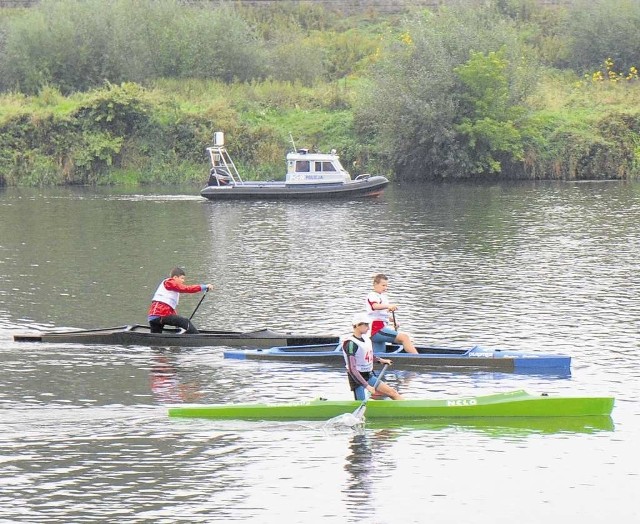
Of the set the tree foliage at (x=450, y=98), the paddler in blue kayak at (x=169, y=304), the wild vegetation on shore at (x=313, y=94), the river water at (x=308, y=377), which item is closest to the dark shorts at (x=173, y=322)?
the paddler in blue kayak at (x=169, y=304)

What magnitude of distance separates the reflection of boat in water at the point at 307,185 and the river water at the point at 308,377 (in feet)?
29.3

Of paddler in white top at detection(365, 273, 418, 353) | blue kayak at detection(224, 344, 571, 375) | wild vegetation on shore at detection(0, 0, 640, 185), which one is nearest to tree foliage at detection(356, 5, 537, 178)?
wild vegetation on shore at detection(0, 0, 640, 185)

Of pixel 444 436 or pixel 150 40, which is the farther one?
pixel 150 40

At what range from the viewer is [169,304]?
2541 centimetres

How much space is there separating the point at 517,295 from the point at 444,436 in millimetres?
12653

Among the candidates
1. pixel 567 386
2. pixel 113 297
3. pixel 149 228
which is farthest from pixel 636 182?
pixel 567 386

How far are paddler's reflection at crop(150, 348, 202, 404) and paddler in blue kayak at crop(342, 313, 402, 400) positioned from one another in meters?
3.30

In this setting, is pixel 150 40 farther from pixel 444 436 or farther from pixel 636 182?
pixel 444 436

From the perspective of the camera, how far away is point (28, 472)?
58.2 ft

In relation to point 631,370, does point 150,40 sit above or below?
above

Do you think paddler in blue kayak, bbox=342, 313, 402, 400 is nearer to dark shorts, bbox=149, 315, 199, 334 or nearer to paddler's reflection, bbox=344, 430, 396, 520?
paddler's reflection, bbox=344, 430, 396, 520

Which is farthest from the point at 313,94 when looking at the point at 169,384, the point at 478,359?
the point at 169,384

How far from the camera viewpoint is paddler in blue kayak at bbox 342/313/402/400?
19.4m

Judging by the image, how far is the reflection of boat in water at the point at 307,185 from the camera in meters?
56.3
